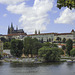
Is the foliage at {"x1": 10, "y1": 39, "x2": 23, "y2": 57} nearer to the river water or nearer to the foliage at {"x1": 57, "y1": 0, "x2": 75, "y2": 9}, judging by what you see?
the river water

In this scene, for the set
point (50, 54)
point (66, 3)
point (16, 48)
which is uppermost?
point (66, 3)

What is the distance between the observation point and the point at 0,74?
33.8 metres

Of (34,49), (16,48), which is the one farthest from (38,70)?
(34,49)

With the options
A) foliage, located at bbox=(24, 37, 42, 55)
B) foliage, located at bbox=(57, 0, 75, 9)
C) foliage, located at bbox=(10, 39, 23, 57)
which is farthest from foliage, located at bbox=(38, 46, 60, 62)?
foliage, located at bbox=(57, 0, 75, 9)

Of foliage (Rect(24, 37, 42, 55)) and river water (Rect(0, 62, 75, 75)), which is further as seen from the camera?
foliage (Rect(24, 37, 42, 55))

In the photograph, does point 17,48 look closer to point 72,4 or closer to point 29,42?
point 29,42

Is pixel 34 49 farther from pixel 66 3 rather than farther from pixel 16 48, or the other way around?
pixel 66 3

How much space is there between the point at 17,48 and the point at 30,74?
3711 cm

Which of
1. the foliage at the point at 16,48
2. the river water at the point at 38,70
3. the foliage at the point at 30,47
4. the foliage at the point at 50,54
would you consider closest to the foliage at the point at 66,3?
the river water at the point at 38,70

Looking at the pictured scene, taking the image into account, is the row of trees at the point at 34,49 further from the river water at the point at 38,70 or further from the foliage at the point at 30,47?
the river water at the point at 38,70

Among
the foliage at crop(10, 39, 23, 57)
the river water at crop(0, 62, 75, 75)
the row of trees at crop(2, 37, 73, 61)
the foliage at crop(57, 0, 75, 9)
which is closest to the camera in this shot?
the foliage at crop(57, 0, 75, 9)

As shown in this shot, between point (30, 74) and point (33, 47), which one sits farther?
point (33, 47)

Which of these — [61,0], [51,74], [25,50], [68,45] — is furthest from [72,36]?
[61,0]

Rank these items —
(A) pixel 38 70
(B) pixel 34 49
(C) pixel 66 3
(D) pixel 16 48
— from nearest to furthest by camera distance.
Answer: (C) pixel 66 3, (A) pixel 38 70, (D) pixel 16 48, (B) pixel 34 49
